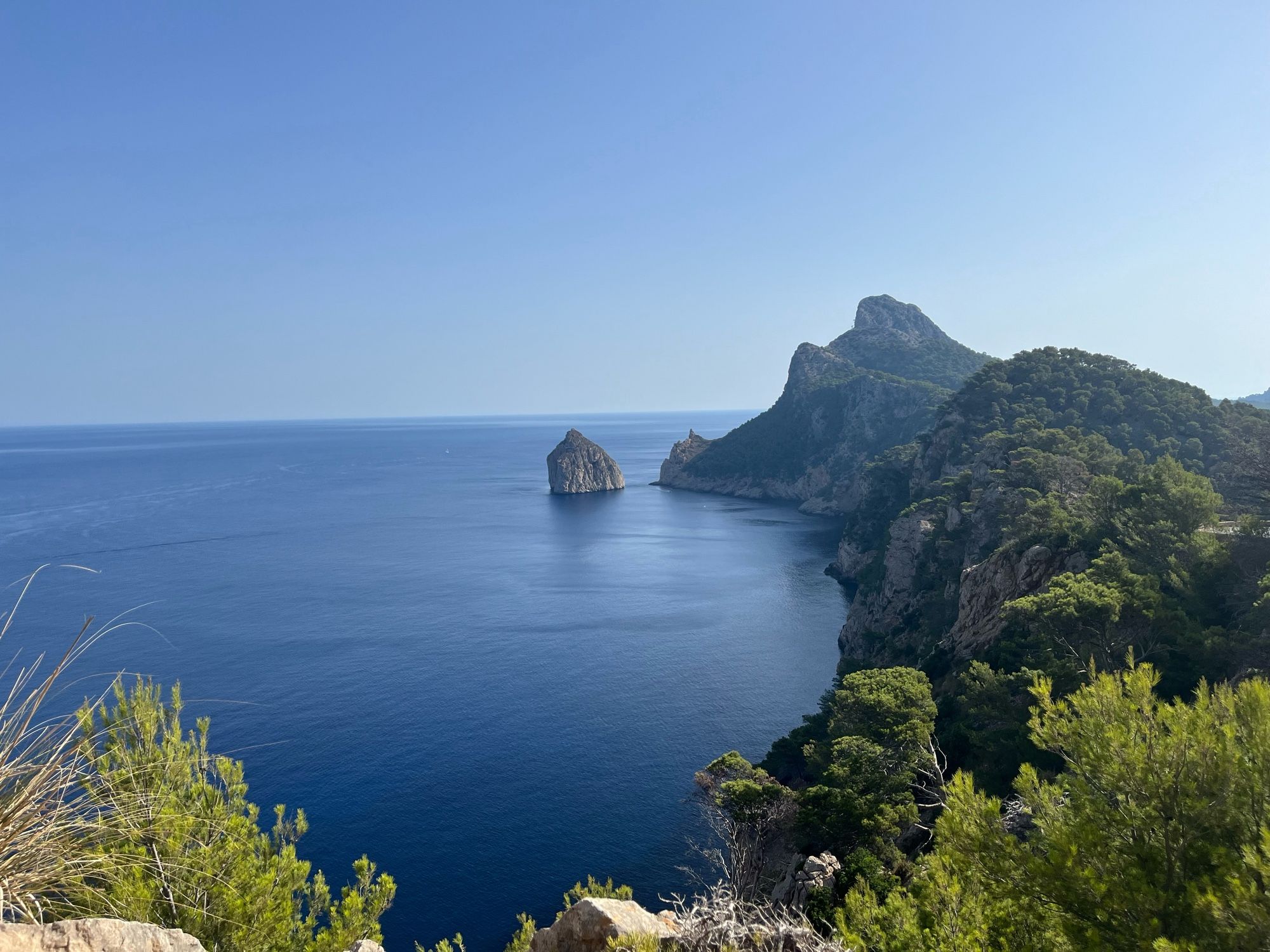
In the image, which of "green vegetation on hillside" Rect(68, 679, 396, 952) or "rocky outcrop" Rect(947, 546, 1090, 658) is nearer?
"green vegetation on hillside" Rect(68, 679, 396, 952)

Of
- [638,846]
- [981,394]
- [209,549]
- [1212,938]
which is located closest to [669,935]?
[1212,938]

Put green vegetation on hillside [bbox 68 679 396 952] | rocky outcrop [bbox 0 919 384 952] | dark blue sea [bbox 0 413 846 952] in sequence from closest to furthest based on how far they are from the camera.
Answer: rocky outcrop [bbox 0 919 384 952]
green vegetation on hillside [bbox 68 679 396 952]
dark blue sea [bbox 0 413 846 952]

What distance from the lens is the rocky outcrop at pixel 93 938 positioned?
616 centimetres

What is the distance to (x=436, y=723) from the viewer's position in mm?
54062

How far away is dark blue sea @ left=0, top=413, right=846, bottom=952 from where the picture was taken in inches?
1593

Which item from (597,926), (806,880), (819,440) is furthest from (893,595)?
(819,440)

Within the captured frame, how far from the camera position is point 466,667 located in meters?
64.7

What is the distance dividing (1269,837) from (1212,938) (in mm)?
1620

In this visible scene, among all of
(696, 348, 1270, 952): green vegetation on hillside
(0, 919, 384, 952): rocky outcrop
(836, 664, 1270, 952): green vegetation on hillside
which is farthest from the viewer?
(696, 348, 1270, 952): green vegetation on hillside

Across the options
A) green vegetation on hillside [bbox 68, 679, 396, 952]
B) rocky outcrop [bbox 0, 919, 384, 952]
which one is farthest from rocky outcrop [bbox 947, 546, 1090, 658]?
rocky outcrop [bbox 0, 919, 384, 952]

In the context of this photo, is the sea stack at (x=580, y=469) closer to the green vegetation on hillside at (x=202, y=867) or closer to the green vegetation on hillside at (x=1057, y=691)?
the green vegetation on hillside at (x=1057, y=691)

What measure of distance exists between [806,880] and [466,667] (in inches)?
1709

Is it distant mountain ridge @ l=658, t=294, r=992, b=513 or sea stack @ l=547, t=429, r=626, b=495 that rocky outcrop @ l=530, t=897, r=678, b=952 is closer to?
distant mountain ridge @ l=658, t=294, r=992, b=513

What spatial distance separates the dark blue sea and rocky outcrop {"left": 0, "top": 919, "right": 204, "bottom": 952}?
4407 millimetres
